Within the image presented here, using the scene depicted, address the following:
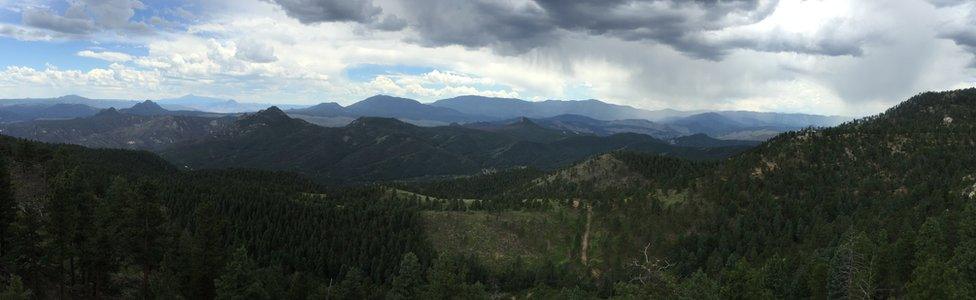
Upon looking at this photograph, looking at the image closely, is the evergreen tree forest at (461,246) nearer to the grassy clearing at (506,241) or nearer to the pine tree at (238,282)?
the pine tree at (238,282)

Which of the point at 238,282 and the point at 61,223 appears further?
the point at 61,223

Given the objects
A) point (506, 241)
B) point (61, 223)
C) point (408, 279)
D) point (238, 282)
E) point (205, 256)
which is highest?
point (61, 223)

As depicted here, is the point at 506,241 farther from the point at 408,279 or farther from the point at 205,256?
the point at 205,256

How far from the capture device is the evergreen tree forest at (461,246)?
6391cm

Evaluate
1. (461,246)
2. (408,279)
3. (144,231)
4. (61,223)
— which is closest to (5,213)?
(61,223)

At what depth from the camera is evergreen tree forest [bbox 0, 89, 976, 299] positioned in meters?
63.9

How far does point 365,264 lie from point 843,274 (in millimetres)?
124931

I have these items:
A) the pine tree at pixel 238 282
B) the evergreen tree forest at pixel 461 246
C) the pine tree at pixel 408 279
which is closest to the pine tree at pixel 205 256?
the evergreen tree forest at pixel 461 246

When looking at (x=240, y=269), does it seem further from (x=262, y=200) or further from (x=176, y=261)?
(x=262, y=200)

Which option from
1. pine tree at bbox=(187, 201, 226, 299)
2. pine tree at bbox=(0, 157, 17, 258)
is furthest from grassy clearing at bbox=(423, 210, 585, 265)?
pine tree at bbox=(0, 157, 17, 258)

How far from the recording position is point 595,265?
179 metres

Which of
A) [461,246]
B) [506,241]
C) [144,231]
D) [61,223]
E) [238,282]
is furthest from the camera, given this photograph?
[506,241]

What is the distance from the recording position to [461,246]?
190 m

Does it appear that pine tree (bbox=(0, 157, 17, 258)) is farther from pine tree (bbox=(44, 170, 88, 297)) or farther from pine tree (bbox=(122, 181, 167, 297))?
pine tree (bbox=(122, 181, 167, 297))
